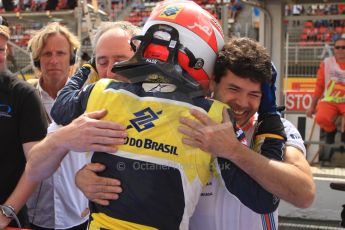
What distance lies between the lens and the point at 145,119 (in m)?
1.32

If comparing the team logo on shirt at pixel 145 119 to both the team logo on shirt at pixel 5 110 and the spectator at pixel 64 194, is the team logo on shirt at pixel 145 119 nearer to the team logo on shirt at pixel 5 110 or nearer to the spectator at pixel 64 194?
the spectator at pixel 64 194

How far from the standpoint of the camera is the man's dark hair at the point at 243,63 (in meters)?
1.50

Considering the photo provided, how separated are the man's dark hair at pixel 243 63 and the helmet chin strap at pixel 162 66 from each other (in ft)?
0.45

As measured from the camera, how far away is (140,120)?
1324 mm

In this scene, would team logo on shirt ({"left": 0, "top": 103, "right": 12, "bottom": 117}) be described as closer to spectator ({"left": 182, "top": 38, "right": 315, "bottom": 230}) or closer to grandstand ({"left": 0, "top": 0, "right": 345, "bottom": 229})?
spectator ({"left": 182, "top": 38, "right": 315, "bottom": 230})

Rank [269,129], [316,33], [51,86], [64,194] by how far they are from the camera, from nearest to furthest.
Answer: [269,129], [64,194], [51,86], [316,33]

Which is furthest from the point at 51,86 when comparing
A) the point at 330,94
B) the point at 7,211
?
the point at 330,94

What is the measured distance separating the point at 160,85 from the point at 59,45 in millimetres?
1604

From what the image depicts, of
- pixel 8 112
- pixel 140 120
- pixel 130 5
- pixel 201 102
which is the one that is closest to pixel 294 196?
pixel 201 102

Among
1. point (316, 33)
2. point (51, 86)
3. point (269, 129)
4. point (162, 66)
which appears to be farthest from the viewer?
point (316, 33)

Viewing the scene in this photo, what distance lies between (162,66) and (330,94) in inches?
212

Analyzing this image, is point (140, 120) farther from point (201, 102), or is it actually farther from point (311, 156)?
point (311, 156)

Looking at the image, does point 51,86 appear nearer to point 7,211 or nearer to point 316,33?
point 7,211

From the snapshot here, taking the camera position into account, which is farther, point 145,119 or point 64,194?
point 64,194
